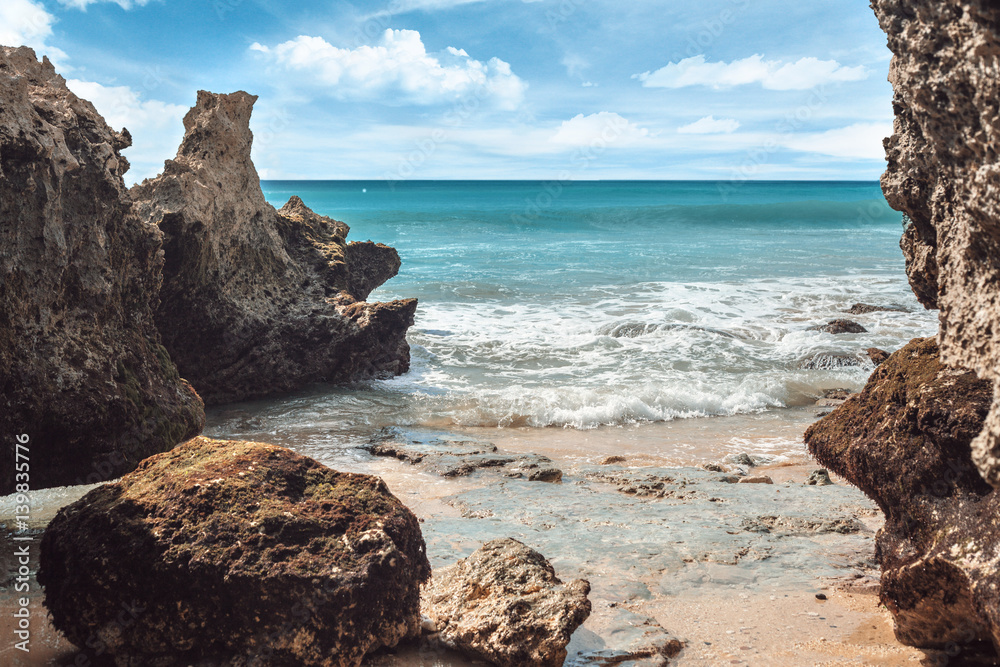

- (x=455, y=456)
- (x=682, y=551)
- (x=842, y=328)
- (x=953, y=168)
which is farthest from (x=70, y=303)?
(x=842, y=328)

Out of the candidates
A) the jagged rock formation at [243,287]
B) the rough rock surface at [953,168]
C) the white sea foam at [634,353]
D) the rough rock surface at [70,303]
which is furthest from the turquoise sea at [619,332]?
the rough rock surface at [953,168]

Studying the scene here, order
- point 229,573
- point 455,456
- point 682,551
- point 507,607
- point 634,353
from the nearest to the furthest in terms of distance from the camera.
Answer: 1. point 229,573
2. point 507,607
3. point 682,551
4. point 455,456
5. point 634,353

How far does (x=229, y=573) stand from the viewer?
2703 mm

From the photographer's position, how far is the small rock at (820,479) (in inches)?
255

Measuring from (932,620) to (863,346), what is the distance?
10868mm

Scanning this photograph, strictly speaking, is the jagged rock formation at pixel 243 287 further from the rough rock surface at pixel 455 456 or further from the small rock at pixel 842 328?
the small rock at pixel 842 328

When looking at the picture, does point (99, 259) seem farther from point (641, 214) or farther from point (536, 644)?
point (641, 214)

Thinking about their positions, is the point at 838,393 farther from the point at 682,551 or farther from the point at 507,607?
the point at 507,607

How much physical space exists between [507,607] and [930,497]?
1.79m

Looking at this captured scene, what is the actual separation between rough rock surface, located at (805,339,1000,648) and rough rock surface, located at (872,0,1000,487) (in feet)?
0.72

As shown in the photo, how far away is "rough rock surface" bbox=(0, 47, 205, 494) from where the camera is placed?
373 cm

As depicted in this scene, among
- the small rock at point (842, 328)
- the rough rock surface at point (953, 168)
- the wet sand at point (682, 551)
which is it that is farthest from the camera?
the small rock at point (842, 328)

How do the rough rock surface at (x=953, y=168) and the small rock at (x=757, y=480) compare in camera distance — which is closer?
the rough rock surface at (x=953, y=168)

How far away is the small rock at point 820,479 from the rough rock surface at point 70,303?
5.25m
